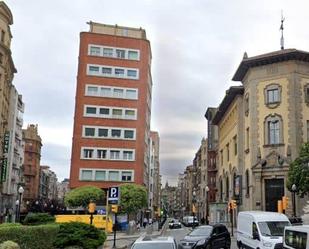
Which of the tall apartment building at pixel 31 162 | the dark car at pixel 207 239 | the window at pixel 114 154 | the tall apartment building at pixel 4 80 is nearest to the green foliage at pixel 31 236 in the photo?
the dark car at pixel 207 239

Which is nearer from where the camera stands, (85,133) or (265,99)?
(265,99)

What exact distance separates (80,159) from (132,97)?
41.6 feet

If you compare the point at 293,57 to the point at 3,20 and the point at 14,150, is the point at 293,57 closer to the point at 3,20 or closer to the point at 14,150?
the point at 3,20

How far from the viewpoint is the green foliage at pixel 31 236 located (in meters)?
21.4

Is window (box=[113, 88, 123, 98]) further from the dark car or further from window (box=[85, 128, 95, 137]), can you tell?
the dark car

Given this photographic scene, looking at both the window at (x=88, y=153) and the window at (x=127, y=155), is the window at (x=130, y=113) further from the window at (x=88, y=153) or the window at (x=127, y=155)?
the window at (x=88, y=153)

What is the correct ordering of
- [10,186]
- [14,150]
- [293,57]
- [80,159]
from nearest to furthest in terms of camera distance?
[293,57]
[80,159]
[10,186]
[14,150]

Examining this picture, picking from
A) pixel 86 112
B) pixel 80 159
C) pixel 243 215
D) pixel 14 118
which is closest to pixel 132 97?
pixel 86 112

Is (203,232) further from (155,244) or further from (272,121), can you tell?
(272,121)

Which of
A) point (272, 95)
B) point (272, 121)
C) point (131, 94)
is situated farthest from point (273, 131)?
point (131, 94)

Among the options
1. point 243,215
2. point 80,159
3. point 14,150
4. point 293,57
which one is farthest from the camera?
point 14,150

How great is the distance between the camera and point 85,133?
238 ft

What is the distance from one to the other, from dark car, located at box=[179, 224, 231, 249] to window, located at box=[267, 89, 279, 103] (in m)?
26.5

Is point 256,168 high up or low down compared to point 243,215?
up
